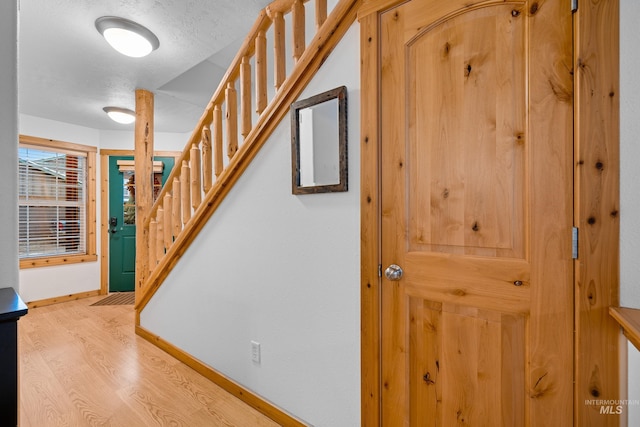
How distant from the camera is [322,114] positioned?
5.14 feet

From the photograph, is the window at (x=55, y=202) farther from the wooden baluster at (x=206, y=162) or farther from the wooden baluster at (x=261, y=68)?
the wooden baluster at (x=261, y=68)

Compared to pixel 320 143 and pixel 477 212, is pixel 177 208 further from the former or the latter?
pixel 477 212

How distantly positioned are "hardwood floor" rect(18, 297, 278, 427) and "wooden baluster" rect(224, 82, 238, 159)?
158 cm

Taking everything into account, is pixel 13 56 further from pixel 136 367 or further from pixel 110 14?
pixel 136 367

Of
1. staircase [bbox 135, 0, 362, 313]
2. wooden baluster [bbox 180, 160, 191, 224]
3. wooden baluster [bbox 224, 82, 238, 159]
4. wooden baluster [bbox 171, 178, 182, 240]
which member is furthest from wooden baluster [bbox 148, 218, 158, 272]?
wooden baluster [bbox 224, 82, 238, 159]

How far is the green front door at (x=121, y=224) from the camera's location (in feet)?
15.4

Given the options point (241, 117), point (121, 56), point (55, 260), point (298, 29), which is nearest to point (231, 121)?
point (241, 117)

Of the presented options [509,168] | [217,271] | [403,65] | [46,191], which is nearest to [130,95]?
[46,191]

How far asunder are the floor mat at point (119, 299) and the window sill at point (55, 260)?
0.61 meters

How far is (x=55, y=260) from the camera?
13.6 feet

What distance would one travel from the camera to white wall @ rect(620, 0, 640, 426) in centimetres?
90

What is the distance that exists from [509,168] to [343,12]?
1033mm

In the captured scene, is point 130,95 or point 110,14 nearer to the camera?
point 110,14

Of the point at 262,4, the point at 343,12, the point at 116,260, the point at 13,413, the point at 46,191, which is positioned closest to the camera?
the point at 13,413
